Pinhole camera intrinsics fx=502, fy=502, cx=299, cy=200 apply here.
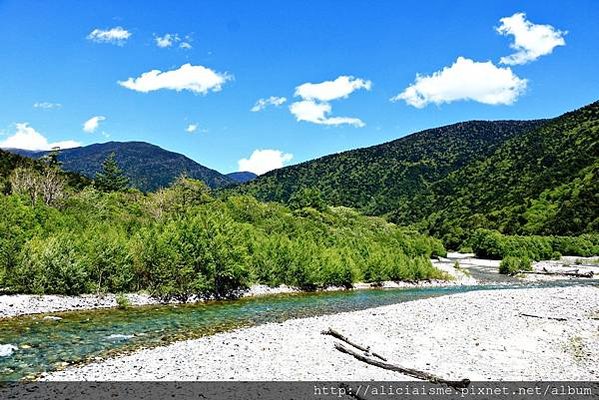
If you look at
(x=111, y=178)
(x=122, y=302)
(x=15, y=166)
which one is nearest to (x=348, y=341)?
(x=122, y=302)

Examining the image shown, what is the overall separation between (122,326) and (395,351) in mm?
14149

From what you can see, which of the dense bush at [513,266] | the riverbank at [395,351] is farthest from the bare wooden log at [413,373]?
the dense bush at [513,266]

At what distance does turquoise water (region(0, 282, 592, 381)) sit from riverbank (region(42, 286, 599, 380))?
184 cm

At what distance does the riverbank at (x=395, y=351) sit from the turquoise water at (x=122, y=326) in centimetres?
184

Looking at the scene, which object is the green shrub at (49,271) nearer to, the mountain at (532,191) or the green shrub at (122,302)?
→ the green shrub at (122,302)

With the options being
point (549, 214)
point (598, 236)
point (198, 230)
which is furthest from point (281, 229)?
point (549, 214)

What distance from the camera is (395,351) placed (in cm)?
1873

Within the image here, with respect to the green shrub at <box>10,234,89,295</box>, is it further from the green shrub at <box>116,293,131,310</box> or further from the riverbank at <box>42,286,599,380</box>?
the riverbank at <box>42,286,599,380</box>

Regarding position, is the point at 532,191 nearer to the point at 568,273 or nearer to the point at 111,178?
the point at 568,273

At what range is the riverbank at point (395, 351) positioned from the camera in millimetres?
15406

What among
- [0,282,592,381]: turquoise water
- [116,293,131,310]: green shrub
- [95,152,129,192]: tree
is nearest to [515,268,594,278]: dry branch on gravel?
[0,282,592,381]: turquoise water

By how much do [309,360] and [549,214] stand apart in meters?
144

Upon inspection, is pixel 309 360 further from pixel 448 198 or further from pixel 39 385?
pixel 448 198

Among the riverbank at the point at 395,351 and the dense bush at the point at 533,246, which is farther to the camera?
the dense bush at the point at 533,246
